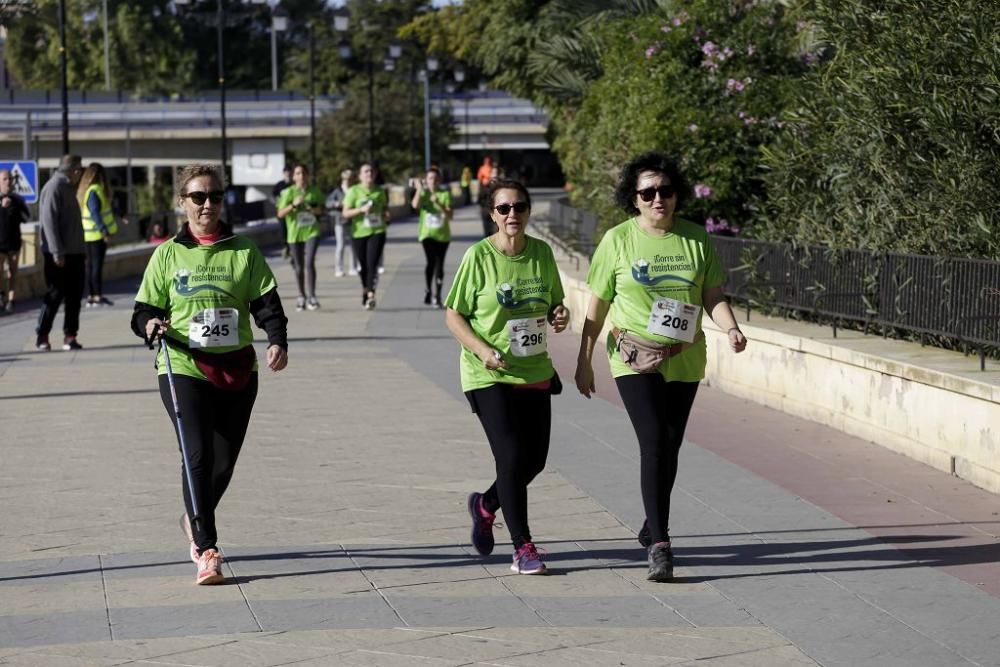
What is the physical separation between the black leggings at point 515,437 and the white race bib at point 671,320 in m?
0.52

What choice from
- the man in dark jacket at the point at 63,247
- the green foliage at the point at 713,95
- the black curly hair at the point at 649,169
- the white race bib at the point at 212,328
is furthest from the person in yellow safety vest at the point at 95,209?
the black curly hair at the point at 649,169

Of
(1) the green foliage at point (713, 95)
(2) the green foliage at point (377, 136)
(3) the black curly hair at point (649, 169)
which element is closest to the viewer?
(3) the black curly hair at point (649, 169)

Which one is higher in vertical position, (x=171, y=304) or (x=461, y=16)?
(x=461, y=16)

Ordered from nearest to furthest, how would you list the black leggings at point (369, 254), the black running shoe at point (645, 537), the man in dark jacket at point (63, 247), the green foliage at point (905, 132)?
the black running shoe at point (645, 537)
the green foliage at point (905, 132)
the man in dark jacket at point (63, 247)
the black leggings at point (369, 254)

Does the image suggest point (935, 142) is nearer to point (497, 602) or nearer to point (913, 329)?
point (913, 329)

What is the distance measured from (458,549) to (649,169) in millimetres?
1813

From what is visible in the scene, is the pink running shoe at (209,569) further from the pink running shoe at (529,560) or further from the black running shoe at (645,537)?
the black running shoe at (645,537)

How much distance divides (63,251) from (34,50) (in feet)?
374

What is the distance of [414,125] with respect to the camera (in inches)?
3068

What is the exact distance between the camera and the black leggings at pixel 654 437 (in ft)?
23.5

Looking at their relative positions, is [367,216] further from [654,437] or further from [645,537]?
[654,437]

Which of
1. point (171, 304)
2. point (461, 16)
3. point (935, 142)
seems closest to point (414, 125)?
point (461, 16)

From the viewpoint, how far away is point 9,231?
20.2 m

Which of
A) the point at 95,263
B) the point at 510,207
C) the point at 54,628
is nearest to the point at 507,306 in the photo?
the point at 510,207
